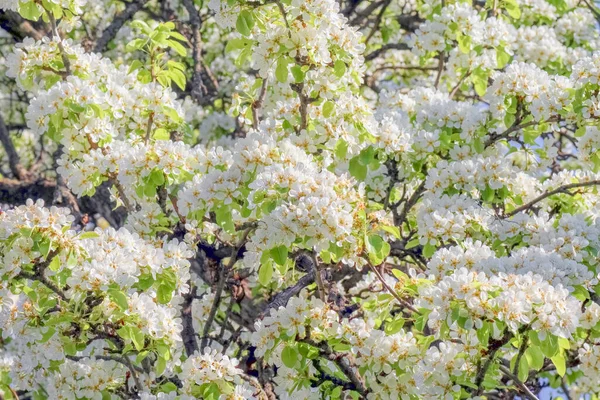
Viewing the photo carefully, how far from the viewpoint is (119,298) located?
9.52ft

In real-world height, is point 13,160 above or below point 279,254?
below

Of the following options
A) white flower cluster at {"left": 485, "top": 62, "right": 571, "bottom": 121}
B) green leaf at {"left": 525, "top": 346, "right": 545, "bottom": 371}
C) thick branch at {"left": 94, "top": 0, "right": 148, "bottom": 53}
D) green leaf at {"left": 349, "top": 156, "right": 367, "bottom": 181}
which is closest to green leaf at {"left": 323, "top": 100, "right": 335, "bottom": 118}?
green leaf at {"left": 349, "top": 156, "right": 367, "bottom": 181}

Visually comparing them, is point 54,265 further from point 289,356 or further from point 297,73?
point 297,73

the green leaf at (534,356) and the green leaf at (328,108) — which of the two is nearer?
the green leaf at (534,356)

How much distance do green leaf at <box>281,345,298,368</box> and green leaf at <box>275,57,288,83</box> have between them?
3.33ft

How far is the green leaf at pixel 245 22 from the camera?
325 centimetres

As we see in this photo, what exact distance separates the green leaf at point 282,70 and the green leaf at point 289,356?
1.02m

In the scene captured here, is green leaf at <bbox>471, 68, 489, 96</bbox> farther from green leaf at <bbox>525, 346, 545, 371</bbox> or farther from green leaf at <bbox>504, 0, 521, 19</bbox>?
green leaf at <bbox>525, 346, 545, 371</bbox>

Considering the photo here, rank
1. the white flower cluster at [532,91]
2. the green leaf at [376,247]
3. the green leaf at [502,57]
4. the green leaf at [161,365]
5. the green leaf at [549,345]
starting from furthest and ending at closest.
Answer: the green leaf at [502,57]
the white flower cluster at [532,91]
the green leaf at [161,365]
the green leaf at [376,247]
the green leaf at [549,345]

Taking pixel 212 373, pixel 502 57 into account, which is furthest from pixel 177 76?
pixel 502 57

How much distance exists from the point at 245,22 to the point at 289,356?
123 cm

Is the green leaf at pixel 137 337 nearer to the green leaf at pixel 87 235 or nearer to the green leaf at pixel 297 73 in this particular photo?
the green leaf at pixel 87 235

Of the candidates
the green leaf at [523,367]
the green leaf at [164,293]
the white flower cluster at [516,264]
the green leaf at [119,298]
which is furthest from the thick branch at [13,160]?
the green leaf at [523,367]

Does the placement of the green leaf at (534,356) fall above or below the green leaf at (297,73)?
below
